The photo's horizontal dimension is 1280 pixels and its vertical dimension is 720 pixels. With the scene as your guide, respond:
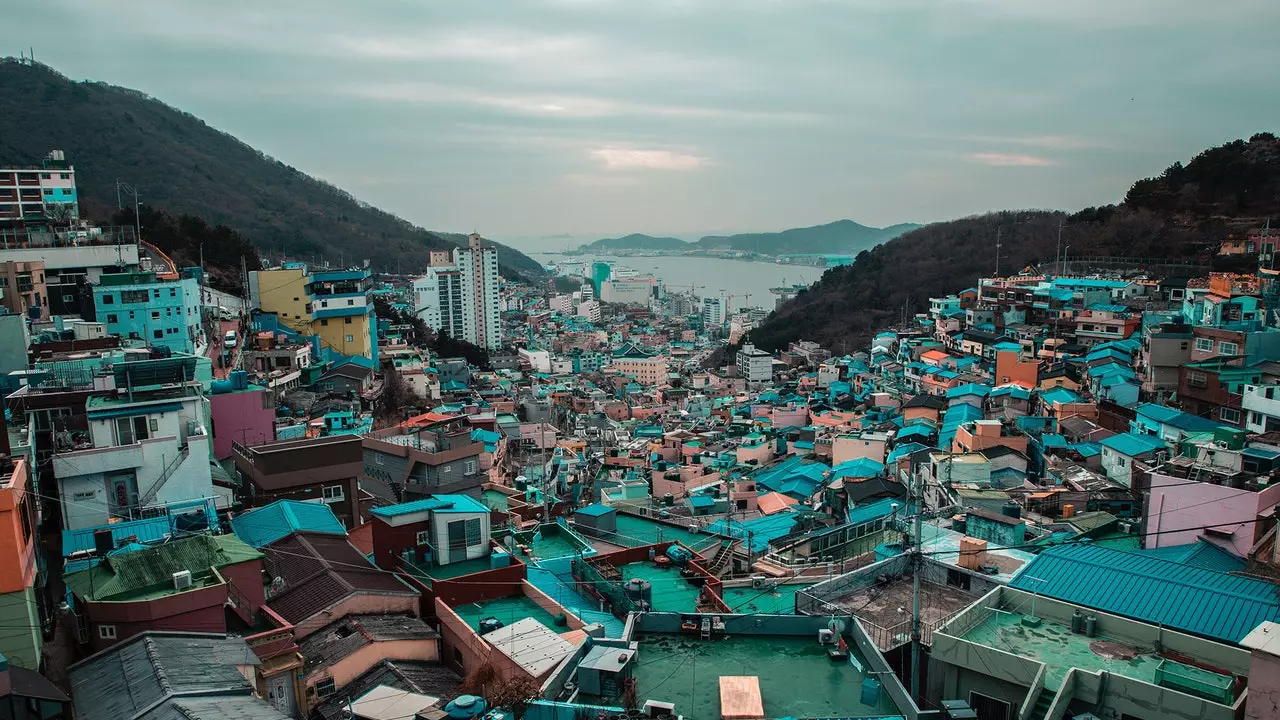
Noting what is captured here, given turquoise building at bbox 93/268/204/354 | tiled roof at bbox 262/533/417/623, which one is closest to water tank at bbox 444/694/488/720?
tiled roof at bbox 262/533/417/623

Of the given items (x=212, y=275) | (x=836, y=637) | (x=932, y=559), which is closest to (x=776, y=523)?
(x=932, y=559)

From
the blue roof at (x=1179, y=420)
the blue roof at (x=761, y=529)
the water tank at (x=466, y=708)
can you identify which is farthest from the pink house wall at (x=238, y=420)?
the blue roof at (x=1179, y=420)

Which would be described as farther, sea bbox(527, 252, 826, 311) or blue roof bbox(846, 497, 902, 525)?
sea bbox(527, 252, 826, 311)

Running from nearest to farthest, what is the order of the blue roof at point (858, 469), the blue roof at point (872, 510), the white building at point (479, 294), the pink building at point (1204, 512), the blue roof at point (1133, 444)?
the pink building at point (1204, 512)
the blue roof at point (872, 510)
the blue roof at point (1133, 444)
the blue roof at point (858, 469)
the white building at point (479, 294)

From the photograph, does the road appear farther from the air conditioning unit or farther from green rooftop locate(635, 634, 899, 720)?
the air conditioning unit

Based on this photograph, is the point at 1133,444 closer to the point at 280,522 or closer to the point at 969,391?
the point at 969,391

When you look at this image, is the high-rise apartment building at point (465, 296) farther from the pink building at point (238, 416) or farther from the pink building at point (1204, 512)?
the pink building at point (1204, 512)
